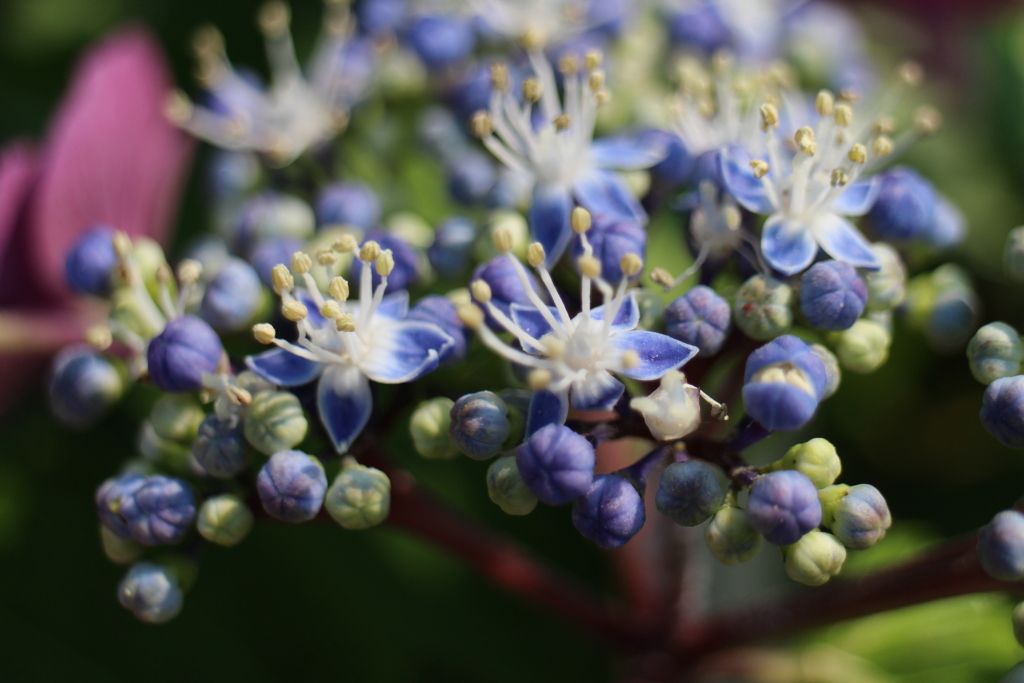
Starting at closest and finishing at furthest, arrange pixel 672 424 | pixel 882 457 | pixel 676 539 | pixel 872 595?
pixel 672 424 < pixel 872 595 < pixel 676 539 < pixel 882 457

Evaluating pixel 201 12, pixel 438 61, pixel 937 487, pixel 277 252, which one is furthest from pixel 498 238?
pixel 201 12

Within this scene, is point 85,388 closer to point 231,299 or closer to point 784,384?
point 231,299

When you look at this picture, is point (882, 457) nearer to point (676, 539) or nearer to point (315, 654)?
point (676, 539)

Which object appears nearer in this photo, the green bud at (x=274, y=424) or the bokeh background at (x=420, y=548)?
the green bud at (x=274, y=424)

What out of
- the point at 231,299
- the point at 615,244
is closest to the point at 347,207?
the point at 231,299

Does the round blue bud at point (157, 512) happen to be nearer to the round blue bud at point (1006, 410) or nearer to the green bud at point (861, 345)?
the green bud at point (861, 345)

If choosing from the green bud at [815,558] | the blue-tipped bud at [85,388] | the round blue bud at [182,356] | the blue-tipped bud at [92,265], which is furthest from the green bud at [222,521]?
the green bud at [815,558]
